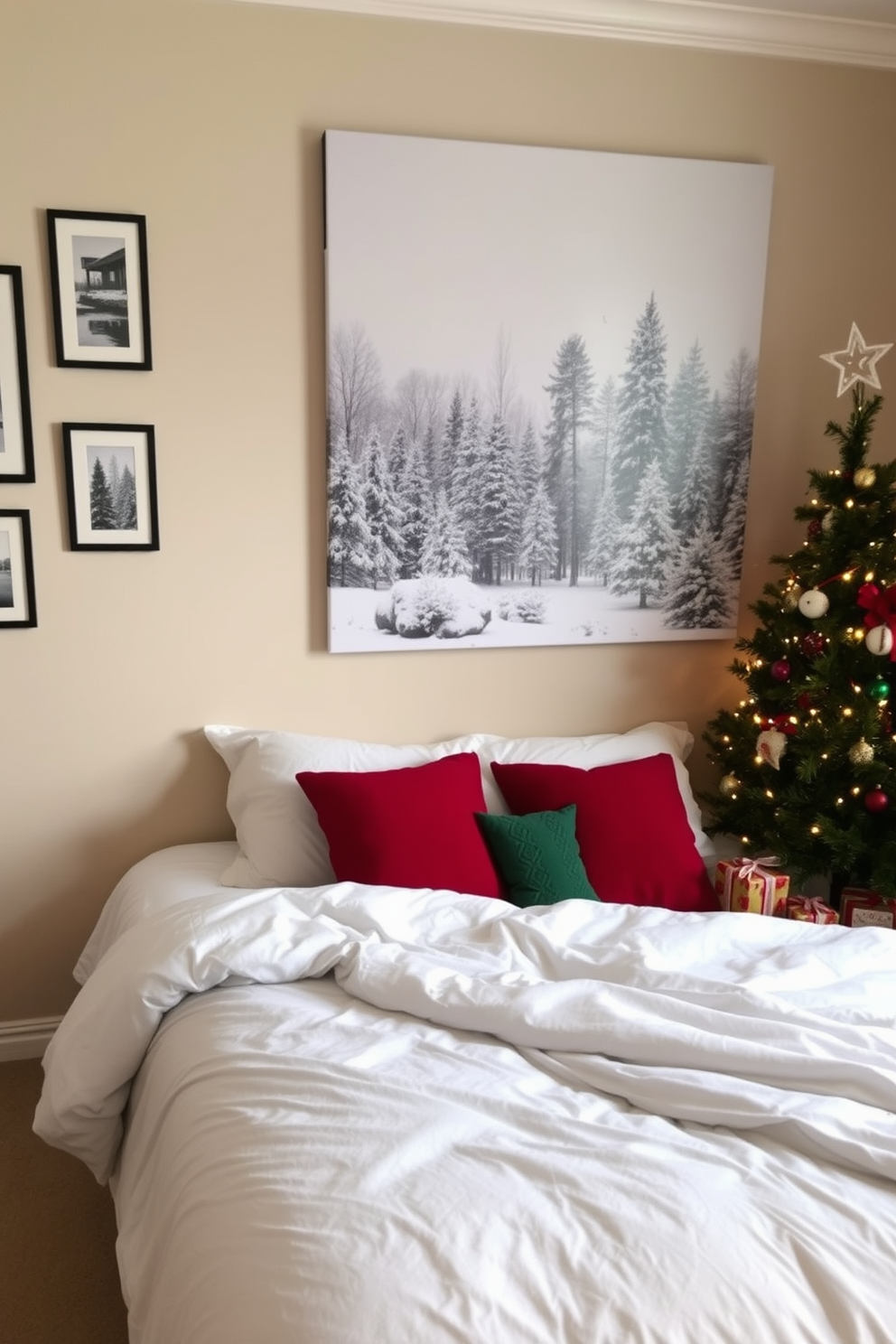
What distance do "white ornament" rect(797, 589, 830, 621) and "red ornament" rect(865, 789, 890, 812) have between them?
1.60ft

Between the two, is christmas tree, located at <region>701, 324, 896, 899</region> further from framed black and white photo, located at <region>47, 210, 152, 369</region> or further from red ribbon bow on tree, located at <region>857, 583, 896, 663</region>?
framed black and white photo, located at <region>47, 210, 152, 369</region>

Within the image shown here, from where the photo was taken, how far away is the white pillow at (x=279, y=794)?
2605 mm

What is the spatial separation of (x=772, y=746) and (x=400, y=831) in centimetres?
106

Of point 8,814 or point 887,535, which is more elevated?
point 887,535

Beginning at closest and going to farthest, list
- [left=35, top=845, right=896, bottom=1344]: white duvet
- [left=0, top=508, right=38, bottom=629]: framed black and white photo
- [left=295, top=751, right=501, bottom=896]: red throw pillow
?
[left=35, top=845, right=896, bottom=1344]: white duvet < [left=295, top=751, right=501, bottom=896]: red throw pillow < [left=0, top=508, right=38, bottom=629]: framed black and white photo

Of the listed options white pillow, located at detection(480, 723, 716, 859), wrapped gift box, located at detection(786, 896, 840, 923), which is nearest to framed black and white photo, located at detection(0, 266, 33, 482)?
white pillow, located at detection(480, 723, 716, 859)

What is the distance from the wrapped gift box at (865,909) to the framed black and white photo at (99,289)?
2360 millimetres

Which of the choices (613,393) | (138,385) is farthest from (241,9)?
(613,393)

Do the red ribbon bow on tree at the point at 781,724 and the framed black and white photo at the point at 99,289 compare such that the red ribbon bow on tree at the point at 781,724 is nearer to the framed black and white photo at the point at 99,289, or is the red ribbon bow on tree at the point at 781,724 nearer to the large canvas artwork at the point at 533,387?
the large canvas artwork at the point at 533,387

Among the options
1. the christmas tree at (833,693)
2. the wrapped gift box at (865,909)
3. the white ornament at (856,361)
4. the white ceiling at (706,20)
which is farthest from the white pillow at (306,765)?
the white ceiling at (706,20)

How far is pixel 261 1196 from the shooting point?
4.72ft

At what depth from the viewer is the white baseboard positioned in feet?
9.31

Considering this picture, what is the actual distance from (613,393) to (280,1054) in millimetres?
2026

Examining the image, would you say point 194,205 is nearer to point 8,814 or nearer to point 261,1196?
point 8,814
